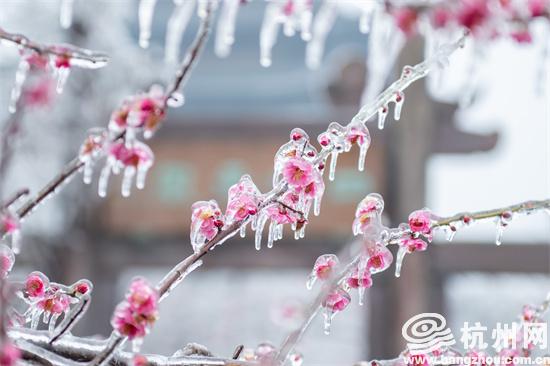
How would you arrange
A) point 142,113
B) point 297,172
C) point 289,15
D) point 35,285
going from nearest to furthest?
1. point 142,113
2. point 297,172
3. point 35,285
4. point 289,15

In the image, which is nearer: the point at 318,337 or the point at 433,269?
the point at 433,269

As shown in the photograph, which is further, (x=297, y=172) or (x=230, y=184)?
(x=230, y=184)

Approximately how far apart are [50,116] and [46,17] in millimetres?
1132

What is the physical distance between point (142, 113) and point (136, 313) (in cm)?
34

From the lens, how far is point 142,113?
49.7 inches

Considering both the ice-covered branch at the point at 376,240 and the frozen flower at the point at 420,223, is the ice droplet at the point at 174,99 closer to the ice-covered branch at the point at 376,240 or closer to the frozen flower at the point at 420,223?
the ice-covered branch at the point at 376,240

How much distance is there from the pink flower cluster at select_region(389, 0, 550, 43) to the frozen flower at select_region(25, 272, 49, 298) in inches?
33.8

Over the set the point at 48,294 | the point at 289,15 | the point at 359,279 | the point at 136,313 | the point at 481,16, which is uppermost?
the point at 289,15

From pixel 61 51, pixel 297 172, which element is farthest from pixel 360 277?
pixel 61 51

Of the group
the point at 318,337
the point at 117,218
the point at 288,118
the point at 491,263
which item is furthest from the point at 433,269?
the point at 318,337

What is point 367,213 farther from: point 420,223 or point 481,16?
point 481,16

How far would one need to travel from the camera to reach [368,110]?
148cm

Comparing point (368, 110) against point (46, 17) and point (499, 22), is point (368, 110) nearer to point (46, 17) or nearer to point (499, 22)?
point (499, 22)

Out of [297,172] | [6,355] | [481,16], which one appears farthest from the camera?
[297,172]
